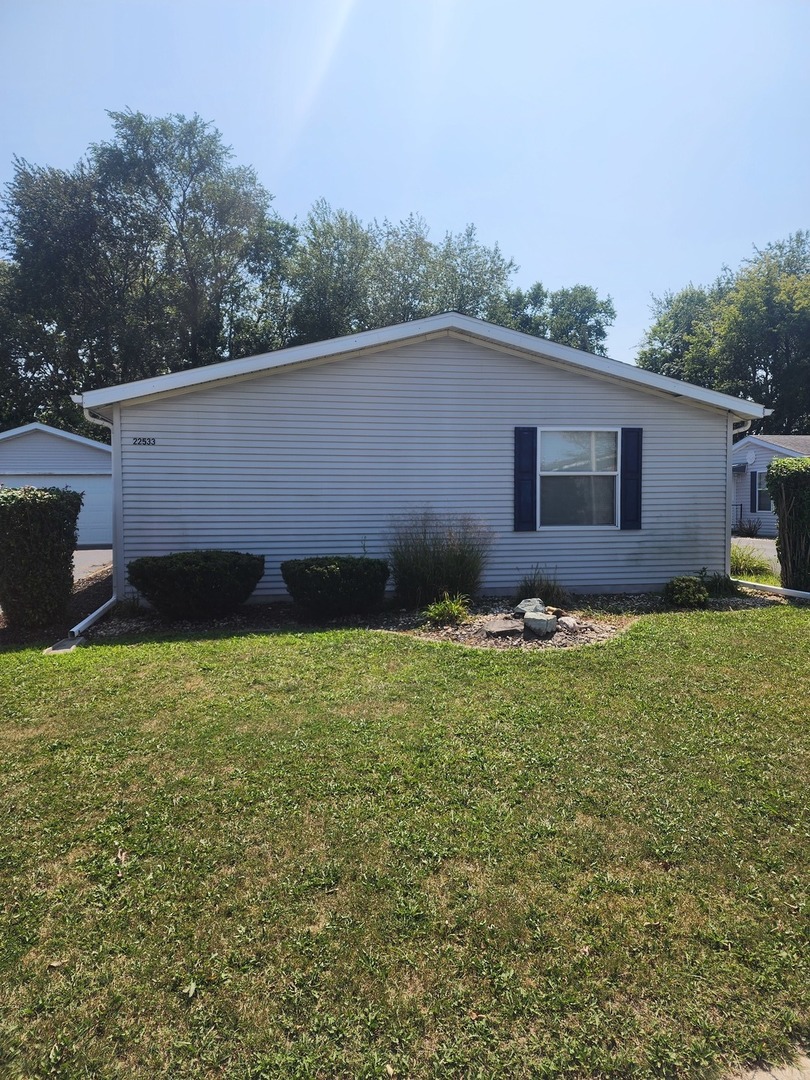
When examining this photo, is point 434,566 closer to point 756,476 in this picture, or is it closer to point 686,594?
point 686,594

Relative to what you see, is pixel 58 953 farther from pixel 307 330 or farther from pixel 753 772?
pixel 307 330

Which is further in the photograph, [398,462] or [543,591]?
[398,462]

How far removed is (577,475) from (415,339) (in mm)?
3148

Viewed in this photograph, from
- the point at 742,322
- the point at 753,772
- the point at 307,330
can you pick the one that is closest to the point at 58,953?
the point at 753,772

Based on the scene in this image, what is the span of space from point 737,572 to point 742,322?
2681 cm

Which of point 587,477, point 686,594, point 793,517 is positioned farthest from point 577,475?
point 793,517

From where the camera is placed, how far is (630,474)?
8.78 metres

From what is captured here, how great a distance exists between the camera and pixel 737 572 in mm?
10344

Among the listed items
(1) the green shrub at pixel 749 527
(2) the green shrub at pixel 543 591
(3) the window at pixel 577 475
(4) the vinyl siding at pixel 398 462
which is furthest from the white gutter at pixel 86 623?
(1) the green shrub at pixel 749 527

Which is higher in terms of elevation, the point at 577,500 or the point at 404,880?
the point at 577,500

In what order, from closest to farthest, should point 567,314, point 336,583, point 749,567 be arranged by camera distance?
point 336,583 → point 749,567 → point 567,314

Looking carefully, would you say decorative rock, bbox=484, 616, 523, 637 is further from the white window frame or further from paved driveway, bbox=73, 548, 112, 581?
paved driveway, bbox=73, 548, 112, 581

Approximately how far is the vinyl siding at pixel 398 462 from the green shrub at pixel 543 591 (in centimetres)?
50

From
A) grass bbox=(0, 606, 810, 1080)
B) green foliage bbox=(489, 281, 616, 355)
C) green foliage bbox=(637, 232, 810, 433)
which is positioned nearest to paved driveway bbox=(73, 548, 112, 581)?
grass bbox=(0, 606, 810, 1080)
